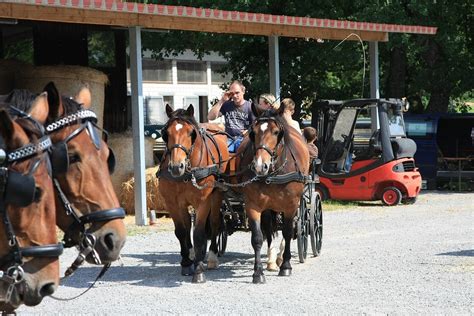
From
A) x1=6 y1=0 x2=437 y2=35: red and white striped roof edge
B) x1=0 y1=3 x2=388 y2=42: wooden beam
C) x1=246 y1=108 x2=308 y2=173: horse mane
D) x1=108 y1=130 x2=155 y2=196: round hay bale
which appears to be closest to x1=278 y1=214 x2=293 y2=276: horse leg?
x1=246 y1=108 x2=308 y2=173: horse mane

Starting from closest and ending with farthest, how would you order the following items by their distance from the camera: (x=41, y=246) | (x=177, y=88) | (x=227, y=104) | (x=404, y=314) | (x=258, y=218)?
(x=41, y=246), (x=404, y=314), (x=258, y=218), (x=227, y=104), (x=177, y=88)

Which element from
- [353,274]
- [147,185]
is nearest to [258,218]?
[353,274]

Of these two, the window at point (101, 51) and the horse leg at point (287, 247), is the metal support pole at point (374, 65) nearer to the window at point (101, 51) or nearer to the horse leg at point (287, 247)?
the window at point (101, 51)

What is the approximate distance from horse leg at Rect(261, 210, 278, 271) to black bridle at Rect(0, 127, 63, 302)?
6846 millimetres

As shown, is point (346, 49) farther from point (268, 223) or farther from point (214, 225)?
point (214, 225)

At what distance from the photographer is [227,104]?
10.9 m

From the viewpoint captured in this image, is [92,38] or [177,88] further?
[177,88]

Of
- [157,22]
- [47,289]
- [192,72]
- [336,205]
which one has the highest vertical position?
[157,22]

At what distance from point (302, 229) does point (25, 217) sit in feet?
24.4

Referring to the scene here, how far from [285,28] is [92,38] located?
4.18 m

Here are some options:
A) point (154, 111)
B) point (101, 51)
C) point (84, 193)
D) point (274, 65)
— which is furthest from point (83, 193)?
point (154, 111)

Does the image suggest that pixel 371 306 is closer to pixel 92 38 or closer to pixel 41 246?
pixel 41 246

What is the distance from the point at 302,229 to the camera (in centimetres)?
1100

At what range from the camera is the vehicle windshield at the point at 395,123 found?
18828mm
